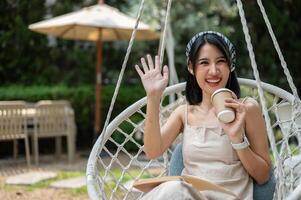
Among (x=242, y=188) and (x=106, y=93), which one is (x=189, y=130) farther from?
(x=106, y=93)

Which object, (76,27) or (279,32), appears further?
(279,32)

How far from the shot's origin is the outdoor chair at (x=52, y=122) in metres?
6.69

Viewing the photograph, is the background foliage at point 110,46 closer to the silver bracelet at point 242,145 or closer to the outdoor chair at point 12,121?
the outdoor chair at point 12,121

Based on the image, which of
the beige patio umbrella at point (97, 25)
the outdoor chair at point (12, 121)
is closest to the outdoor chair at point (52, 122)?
the outdoor chair at point (12, 121)

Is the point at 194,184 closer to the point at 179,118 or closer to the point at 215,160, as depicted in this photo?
the point at 215,160

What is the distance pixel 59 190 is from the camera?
15.5 feet

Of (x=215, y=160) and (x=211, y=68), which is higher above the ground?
(x=211, y=68)

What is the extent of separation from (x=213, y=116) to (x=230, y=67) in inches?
8.2

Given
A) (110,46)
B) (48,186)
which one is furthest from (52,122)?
(110,46)

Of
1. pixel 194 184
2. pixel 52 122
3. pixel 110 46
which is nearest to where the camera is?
pixel 194 184

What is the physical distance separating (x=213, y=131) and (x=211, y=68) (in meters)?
0.25

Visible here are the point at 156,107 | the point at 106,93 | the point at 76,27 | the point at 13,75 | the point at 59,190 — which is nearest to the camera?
the point at 156,107

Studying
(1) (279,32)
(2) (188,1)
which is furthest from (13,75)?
(1) (279,32)

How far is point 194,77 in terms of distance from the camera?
2227 millimetres
